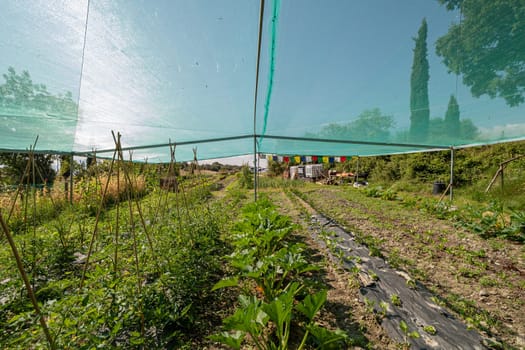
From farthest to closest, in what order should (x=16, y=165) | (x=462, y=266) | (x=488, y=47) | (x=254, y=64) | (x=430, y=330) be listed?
(x=16, y=165), (x=462, y=266), (x=254, y=64), (x=488, y=47), (x=430, y=330)

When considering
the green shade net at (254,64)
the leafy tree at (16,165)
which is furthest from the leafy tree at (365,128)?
the leafy tree at (16,165)

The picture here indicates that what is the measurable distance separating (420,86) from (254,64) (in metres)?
1.99

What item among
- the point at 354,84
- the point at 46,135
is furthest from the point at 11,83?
the point at 354,84

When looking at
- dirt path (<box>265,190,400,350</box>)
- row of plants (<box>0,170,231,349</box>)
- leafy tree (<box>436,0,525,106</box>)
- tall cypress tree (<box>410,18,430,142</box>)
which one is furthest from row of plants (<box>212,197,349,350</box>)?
leafy tree (<box>436,0,525,106</box>)

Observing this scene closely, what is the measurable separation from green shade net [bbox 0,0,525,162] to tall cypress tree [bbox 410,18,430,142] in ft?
0.04

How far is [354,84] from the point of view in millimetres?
2500

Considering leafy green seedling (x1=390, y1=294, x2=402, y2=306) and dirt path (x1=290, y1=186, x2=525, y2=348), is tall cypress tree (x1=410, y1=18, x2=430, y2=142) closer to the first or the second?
dirt path (x1=290, y1=186, x2=525, y2=348)

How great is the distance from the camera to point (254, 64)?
7.31 ft

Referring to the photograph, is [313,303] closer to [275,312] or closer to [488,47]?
[275,312]

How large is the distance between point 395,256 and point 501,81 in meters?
2.38

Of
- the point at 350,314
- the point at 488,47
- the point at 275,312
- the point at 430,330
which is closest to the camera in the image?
the point at 275,312

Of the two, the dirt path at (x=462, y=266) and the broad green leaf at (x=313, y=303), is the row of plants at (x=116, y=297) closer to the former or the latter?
the broad green leaf at (x=313, y=303)

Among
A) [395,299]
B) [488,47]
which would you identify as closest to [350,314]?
[395,299]

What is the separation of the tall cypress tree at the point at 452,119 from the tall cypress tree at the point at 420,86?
23 centimetres
